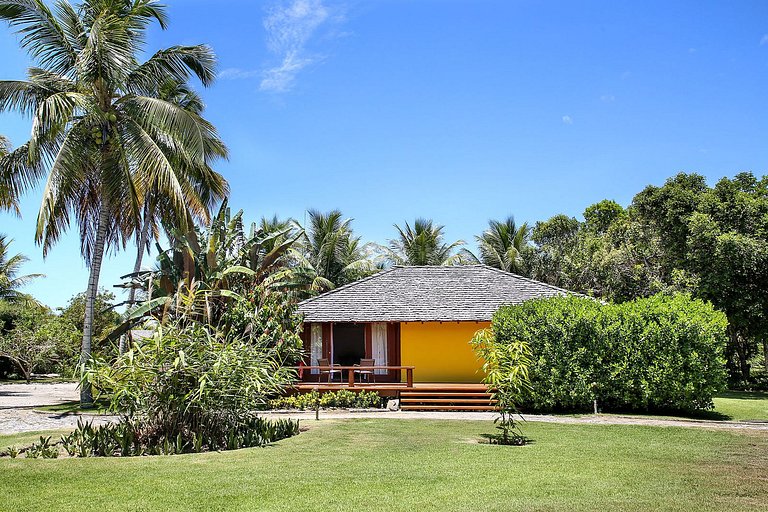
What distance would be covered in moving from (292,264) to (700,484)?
27.4m

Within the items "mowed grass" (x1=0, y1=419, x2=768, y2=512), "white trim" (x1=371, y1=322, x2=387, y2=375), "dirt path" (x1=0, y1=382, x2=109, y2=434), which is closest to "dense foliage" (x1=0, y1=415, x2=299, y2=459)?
"mowed grass" (x1=0, y1=419, x2=768, y2=512)

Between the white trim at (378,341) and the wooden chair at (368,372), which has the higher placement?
the white trim at (378,341)

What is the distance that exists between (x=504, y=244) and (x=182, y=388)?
29368 millimetres

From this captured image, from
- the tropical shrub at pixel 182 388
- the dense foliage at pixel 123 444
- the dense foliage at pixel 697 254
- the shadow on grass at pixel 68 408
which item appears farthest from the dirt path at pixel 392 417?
the dense foliage at pixel 697 254

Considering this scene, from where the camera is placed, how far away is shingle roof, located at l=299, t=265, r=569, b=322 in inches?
797

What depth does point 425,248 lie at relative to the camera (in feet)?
117

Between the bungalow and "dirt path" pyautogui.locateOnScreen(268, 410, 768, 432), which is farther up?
the bungalow

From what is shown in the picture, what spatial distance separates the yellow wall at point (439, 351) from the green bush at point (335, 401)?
2847mm

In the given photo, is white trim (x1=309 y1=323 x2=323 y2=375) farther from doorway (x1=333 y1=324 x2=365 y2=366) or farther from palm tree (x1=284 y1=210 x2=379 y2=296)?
palm tree (x1=284 y1=210 x2=379 y2=296)

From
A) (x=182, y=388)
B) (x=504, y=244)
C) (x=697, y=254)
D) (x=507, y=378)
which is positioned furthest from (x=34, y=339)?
(x=697, y=254)

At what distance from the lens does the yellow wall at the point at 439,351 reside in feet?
68.5

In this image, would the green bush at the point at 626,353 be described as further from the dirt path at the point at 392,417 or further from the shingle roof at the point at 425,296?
the shingle roof at the point at 425,296

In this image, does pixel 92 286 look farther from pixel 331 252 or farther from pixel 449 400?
pixel 331 252

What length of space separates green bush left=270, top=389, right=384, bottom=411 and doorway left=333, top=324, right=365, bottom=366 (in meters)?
4.15
